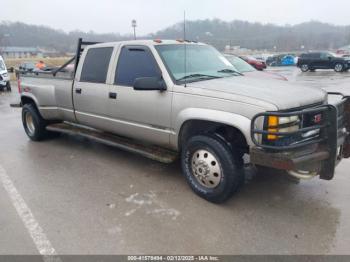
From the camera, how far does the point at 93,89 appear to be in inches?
201

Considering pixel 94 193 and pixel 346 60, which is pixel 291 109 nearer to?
pixel 94 193

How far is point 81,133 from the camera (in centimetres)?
562

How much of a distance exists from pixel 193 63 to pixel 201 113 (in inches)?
43.6

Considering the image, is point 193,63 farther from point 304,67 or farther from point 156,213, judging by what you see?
point 304,67

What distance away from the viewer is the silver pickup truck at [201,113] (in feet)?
10.7

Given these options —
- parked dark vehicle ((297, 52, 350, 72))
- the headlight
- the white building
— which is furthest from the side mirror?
the white building

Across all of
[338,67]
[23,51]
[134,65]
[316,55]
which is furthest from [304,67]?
[23,51]

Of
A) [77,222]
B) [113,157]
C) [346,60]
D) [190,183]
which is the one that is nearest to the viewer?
[77,222]

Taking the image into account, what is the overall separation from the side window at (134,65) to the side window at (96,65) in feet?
1.05

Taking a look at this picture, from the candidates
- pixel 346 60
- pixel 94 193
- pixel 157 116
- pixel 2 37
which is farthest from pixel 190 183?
pixel 2 37

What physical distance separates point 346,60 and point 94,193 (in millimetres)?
26213

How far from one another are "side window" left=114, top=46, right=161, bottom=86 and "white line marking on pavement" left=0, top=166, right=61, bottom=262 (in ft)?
6.67

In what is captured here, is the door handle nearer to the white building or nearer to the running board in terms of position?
the running board

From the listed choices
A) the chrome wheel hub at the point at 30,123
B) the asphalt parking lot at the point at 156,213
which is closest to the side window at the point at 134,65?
the asphalt parking lot at the point at 156,213
